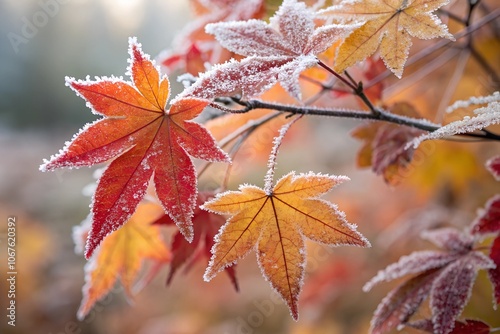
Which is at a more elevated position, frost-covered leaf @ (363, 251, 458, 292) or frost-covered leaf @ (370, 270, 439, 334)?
frost-covered leaf @ (363, 251, 458, 292)

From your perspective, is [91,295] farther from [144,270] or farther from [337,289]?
[144,270]

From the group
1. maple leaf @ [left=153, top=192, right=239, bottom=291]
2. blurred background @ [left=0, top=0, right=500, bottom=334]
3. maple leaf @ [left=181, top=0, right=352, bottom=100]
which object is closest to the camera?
maple leaf @ [left=181, top=0, right=352, bottom=100]

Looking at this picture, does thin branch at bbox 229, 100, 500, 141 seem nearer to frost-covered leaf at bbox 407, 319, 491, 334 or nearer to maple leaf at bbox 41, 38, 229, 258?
maple leaf at bbox 41, 38, 229, 258

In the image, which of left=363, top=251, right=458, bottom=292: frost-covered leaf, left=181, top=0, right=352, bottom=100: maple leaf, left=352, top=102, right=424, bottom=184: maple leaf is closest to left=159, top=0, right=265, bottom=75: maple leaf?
left=181, top=0, right=352, bottom=100: maple leaf

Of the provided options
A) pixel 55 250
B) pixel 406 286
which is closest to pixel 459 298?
pixel 406 286

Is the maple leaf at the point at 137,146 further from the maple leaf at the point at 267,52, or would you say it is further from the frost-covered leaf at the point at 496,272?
the frost-covered leaf at the point at 496,272


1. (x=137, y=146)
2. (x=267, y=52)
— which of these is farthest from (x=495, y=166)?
(x=137, y=146)

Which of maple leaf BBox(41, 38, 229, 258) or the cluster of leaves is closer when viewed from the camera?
maple leaf BBox(41, 38, 229, 258)
